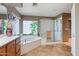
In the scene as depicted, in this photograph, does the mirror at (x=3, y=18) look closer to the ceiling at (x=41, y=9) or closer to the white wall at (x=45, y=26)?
the ceiling at (x=41, y=9)

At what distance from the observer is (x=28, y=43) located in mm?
4086

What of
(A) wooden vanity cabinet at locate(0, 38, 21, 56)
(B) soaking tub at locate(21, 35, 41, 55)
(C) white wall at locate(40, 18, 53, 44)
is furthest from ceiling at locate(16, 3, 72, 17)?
(A) wooden vanity cabinet at locate(0, 38, 21, 56)

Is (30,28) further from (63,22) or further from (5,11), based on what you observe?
(63,22)

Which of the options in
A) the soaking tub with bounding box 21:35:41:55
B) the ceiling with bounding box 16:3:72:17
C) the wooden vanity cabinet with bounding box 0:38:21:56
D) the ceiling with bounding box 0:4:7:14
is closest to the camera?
the wooden vanity cabinet with bounding box 0:38:21:56

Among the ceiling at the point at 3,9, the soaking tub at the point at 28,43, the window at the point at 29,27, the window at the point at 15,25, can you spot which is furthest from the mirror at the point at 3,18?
the soaking tub at the point at 28,43

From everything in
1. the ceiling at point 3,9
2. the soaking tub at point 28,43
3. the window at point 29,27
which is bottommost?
the soaking tub at point 28,43

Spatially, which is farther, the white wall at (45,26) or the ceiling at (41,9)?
the white wall at (45,26)

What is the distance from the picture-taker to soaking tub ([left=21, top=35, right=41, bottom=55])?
373cm

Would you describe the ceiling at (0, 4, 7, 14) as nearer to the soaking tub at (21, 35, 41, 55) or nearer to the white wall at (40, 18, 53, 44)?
the soaking tub at (21, 35, 41, 55)

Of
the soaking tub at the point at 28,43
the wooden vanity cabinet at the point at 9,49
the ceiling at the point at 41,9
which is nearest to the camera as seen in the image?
the wooden vanity cabinet at the point at 9,49

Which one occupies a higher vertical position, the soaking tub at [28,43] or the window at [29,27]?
the window at [29,27]

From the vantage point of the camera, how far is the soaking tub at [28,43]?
12.2 feet

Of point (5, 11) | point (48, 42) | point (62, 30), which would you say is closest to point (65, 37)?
point (62, 30)

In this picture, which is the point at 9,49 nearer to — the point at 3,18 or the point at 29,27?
the point at 3,18
